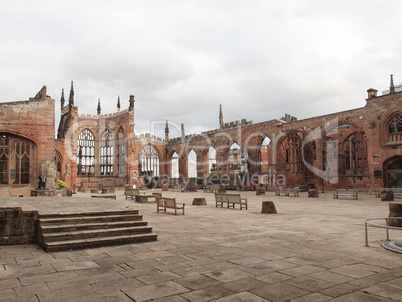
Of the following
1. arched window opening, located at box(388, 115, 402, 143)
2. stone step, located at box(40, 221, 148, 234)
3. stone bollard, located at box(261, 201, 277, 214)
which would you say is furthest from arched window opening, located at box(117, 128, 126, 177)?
stone step, located at box(40, 221, 148, 234)

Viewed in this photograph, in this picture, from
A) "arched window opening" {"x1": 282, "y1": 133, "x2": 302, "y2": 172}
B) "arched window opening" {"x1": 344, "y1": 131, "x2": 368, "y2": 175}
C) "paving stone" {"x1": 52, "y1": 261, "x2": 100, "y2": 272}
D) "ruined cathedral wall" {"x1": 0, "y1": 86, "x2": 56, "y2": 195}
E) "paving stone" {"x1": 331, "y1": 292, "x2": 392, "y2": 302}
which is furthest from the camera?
"arched window opening" {"x1": 282, "y1": 133, "x2": 302, "y2": 172}

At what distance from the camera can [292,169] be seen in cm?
3061

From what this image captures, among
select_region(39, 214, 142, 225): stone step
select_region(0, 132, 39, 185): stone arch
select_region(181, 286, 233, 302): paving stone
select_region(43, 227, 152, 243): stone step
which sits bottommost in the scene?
select_region(181, 286, 233, 302): paving stone

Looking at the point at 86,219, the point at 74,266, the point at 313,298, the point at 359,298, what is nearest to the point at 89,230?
the point at 86,219

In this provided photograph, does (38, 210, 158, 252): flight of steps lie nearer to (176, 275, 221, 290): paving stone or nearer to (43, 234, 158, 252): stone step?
(43, 234, 158, 252): stone step

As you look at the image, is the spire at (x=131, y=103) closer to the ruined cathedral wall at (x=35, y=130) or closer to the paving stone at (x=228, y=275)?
the ruined cathedral wall at (x=35, y=130)

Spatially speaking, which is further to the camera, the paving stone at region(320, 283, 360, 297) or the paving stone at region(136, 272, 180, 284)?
the paving stone at region(136, 272, 180, 284)

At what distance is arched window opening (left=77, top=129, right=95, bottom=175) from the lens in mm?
43438

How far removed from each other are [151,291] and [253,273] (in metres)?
1.40

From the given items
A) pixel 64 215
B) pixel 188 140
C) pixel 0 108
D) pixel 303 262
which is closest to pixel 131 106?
pixel 188 140

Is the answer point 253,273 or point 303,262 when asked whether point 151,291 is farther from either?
point 303,262

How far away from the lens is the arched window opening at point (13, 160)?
20.5m

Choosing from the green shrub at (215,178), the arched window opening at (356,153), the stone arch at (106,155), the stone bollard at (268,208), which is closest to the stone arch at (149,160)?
the stone arch at (106,155)

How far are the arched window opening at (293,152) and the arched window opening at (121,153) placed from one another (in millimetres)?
21462
